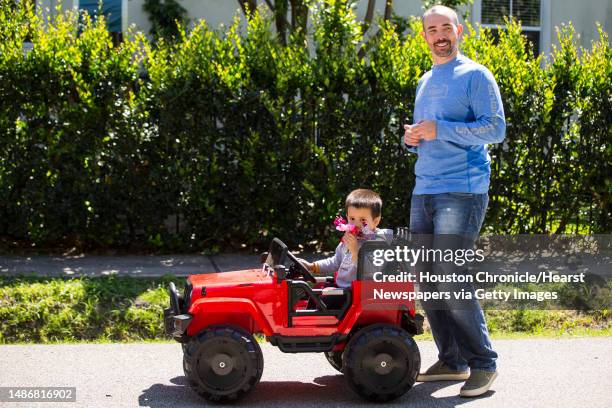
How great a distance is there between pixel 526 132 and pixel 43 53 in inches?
176

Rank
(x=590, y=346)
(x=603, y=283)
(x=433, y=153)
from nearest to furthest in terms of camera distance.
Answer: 1. (x=433, y=153)
2. (x=590, y=346)
3. (x=603, y=283)

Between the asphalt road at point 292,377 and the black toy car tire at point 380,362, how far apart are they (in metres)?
0.12

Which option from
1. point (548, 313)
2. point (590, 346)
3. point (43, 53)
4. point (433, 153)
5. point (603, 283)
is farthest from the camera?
point (43, 53)

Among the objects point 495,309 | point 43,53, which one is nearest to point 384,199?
point 495,309

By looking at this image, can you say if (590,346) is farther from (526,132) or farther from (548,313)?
(526,132)

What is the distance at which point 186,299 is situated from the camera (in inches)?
193

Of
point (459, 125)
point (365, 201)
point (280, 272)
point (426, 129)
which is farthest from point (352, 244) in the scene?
point (459, 125)

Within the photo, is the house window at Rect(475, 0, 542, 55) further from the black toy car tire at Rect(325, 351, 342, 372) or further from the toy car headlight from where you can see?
the toy car headlight

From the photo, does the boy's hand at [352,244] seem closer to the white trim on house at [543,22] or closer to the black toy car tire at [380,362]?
the black toy car tire at [380,362]

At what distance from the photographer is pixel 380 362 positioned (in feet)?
15.5

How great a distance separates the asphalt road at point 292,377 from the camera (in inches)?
193

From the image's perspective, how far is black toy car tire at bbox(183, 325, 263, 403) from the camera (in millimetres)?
4629

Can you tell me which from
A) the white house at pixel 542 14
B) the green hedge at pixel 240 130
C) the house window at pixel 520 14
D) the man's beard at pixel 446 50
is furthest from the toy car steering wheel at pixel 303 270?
the house window at pixel 520 14

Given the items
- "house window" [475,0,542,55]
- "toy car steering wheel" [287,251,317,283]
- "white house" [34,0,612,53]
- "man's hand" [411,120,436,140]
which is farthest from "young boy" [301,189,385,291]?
"house window" [475,0,542,55]
